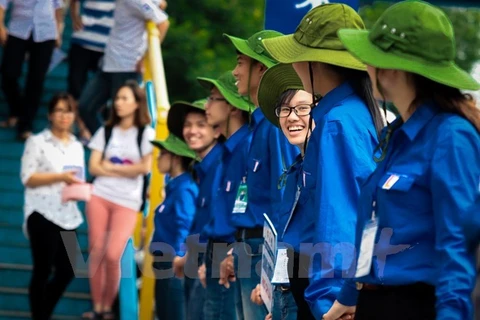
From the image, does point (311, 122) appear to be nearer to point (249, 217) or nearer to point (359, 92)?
point (359, 92)

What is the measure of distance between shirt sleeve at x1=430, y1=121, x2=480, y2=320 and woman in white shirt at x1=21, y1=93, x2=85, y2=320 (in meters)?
6.27

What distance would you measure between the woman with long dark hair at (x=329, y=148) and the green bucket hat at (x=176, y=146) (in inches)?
166

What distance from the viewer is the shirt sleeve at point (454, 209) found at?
13.2 feet

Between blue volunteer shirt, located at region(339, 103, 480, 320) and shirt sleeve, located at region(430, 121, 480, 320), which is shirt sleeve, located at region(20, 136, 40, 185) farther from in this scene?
shirt sleeve, located at region(430, 121, 480, 320)

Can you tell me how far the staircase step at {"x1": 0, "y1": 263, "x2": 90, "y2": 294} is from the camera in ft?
37.8

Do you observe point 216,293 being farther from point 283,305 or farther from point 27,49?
point 27,49

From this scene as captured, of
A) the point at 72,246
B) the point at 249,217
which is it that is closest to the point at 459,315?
the point at 249,217

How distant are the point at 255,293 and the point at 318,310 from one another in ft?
4.51

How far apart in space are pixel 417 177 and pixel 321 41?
127cm

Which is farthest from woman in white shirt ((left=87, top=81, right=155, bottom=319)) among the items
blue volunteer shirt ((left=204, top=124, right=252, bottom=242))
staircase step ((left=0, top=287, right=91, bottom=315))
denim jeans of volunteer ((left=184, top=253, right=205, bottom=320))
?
blue volunteer shirt ((left=204, top=124, right=252, bottom=242))

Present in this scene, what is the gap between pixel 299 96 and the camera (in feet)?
20.1

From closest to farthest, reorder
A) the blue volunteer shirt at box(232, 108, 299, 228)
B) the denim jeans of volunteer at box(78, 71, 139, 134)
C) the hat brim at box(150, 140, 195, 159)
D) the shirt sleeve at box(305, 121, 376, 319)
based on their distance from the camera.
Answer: the shirt sleeve at box(305, 121, 376, 319)
the blue volunteer shirt at box(232, 108, 299, 228)
the hat brim at box(150, 140, 195, 159)
the denim jeans of volunteer at box(78, 71, 139, 134)

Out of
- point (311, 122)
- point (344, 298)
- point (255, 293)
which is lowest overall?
point (255, 293)

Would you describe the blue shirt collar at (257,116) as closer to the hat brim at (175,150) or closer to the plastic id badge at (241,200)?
the plastic id badge at (241,200)
